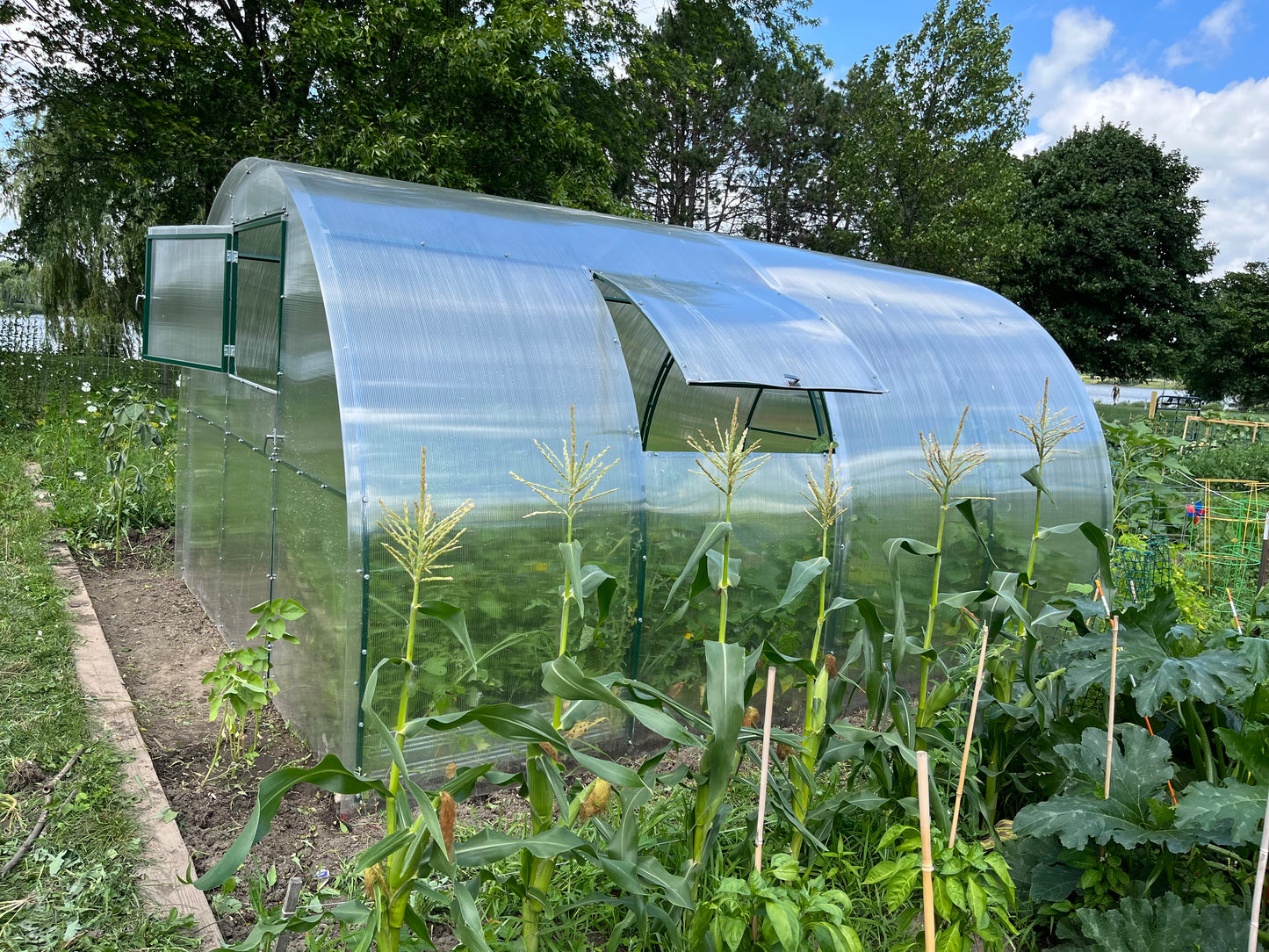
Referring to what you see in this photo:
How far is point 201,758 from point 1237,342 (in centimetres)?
3563

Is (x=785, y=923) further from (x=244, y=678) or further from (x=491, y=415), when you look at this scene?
(x=244, y=678)

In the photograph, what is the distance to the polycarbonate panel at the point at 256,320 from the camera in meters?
3.98

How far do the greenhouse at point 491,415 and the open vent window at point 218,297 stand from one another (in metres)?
0.02

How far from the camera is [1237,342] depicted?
3014 centimetres

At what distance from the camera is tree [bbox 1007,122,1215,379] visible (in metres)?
25.9

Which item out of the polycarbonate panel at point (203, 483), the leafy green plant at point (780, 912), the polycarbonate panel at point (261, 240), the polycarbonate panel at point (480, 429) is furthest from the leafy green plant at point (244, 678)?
the leafy green plant at point (780, 912)

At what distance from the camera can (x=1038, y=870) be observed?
2408mm

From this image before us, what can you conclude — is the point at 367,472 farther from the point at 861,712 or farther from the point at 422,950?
the point at 861,712

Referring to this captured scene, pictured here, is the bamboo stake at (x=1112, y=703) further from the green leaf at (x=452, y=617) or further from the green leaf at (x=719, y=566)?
the green leaf at (x=452, y=617)

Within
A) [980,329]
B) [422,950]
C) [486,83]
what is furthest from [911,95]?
[422,950]

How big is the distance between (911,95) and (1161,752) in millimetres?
17853

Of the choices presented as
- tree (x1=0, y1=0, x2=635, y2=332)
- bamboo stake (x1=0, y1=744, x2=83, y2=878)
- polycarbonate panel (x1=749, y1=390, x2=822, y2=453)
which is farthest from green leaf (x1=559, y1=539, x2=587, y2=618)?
tree (x1=0, y1=0, x2=635, y2=332)

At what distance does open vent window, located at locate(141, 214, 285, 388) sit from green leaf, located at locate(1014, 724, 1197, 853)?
345 centimetres

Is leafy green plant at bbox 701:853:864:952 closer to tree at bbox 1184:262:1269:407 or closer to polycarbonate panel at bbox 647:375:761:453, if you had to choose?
polycarbonate panel at bbox 647:375:761:453
